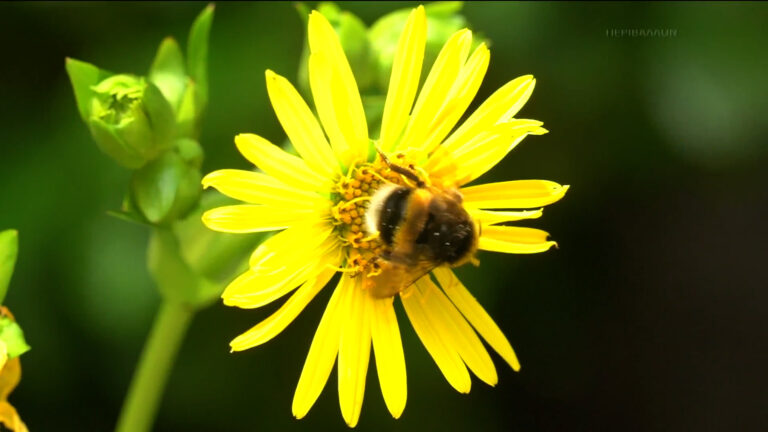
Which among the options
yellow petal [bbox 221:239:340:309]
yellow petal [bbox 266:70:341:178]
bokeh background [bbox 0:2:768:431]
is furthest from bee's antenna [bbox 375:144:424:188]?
bokeh background [bbox 0:2:768:431]

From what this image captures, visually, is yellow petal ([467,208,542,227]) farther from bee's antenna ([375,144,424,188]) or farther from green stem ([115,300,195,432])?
green stem ([115,300,195,432])

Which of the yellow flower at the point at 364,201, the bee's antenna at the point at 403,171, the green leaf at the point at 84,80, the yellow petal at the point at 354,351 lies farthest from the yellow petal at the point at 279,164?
the green leaf at the point at 84,80

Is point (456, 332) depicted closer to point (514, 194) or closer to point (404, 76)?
point (514, 194)

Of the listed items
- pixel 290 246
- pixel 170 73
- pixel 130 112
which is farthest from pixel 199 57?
pixel 290 246

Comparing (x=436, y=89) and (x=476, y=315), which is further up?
(x=436, y=89)

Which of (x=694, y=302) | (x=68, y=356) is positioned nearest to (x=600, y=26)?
(x=694, y=302)
